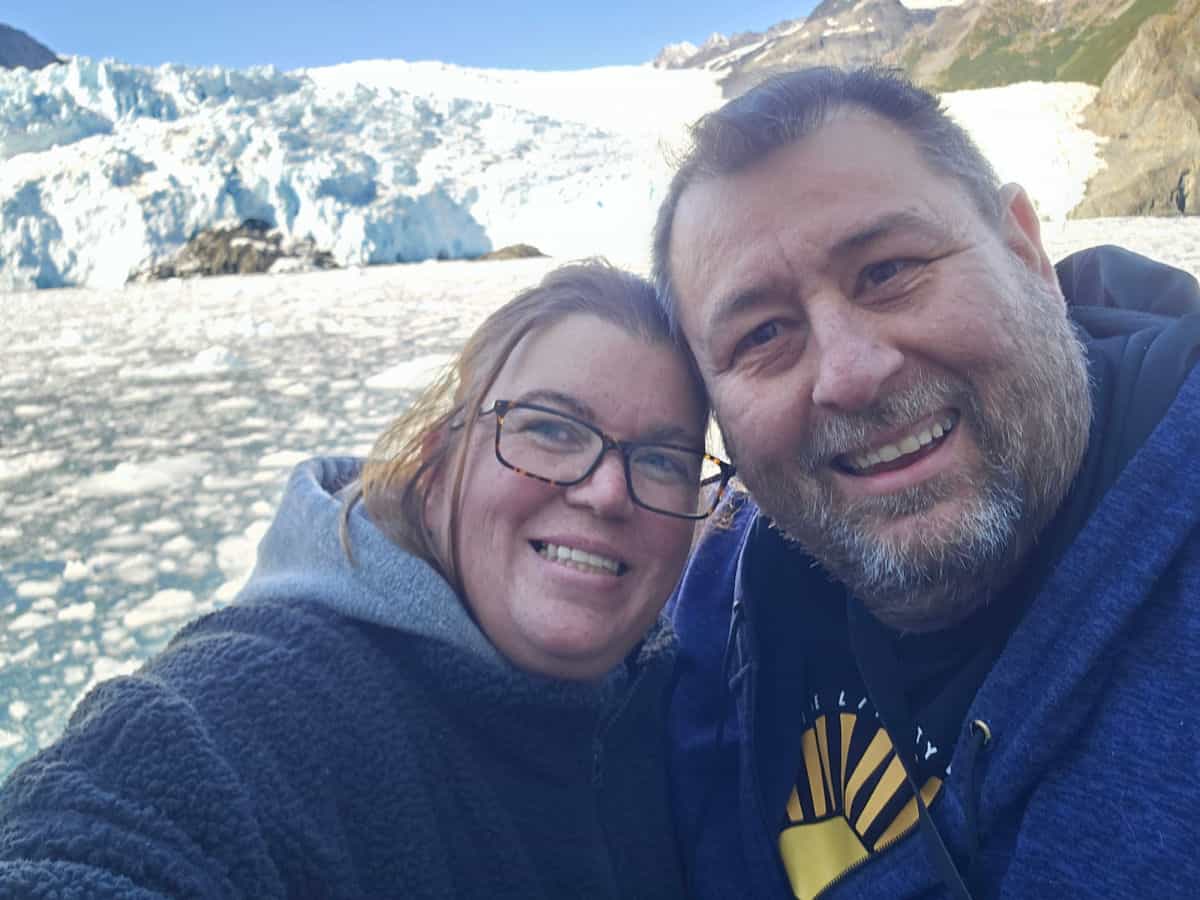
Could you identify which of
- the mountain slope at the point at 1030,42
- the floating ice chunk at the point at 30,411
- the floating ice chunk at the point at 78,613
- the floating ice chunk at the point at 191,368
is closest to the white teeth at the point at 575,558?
the floating ice chunk at the point at 78,613

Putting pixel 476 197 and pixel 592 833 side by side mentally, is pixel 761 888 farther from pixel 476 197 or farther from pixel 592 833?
pixel 476 197

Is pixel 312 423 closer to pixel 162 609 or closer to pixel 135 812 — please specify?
pixel 162 609

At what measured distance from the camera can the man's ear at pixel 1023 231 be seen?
41.8 inches

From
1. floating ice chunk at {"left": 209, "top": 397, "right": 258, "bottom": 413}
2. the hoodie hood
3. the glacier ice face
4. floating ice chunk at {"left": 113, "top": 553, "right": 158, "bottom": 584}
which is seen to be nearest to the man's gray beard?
the hoodie hood

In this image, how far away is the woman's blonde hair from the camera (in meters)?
1.00

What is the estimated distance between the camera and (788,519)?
1.04m

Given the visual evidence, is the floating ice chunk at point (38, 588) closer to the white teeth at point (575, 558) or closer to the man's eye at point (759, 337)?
the white teeth at point (575, 558)

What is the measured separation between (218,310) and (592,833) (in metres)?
11.3

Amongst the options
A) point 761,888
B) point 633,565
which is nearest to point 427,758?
point 633,565

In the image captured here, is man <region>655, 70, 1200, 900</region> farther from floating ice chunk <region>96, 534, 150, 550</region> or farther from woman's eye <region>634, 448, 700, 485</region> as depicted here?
floating ice chunk <region>96, 534, 150, 550</region>

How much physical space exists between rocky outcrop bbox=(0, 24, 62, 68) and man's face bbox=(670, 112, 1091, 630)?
55.7 m

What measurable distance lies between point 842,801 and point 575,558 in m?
0.43

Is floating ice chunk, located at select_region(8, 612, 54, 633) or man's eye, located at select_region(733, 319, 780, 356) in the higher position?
man's eye, located at select_region(733, 319, 780, 356)

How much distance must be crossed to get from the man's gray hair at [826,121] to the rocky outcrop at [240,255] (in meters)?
21.1
